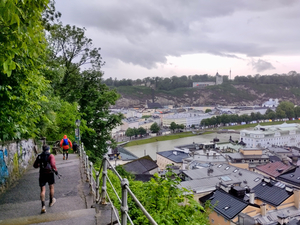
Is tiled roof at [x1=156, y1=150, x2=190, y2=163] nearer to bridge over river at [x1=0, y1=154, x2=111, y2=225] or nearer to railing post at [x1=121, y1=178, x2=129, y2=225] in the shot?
bridge over river at [x1=0, y1=154, x2=111, y2=225]

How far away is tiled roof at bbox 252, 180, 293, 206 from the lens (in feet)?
66.4

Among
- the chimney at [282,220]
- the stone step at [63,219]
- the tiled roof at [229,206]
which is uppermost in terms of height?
the stone step at [63,219]

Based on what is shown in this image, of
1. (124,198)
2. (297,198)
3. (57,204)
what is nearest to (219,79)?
(297,198)

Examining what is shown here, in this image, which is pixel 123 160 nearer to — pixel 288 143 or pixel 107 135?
pixel 107 135

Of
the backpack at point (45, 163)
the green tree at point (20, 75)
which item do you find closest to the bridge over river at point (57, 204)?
the backpack at point (45, 163)

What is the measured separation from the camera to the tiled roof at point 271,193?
20.2m

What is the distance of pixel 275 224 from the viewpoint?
16281 mm

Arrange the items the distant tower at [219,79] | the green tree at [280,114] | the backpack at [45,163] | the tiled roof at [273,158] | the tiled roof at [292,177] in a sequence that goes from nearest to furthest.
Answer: the backpack at [45,163]
the tiled roof at [292,177]
the tiled roof at [273,158]
the green tree at [280,114]
the distant tower at [219,79]

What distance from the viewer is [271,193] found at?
21.2 m

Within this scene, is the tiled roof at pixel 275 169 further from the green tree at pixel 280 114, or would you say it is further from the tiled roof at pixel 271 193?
the green tree at pixel 280 114

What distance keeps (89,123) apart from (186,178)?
1321 centimetres

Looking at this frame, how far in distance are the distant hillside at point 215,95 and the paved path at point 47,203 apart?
138 meters

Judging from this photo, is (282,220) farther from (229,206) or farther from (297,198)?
(297,198)

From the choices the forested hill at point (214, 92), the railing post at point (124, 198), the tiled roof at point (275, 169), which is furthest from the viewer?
the forested hill at point (214, 92)
